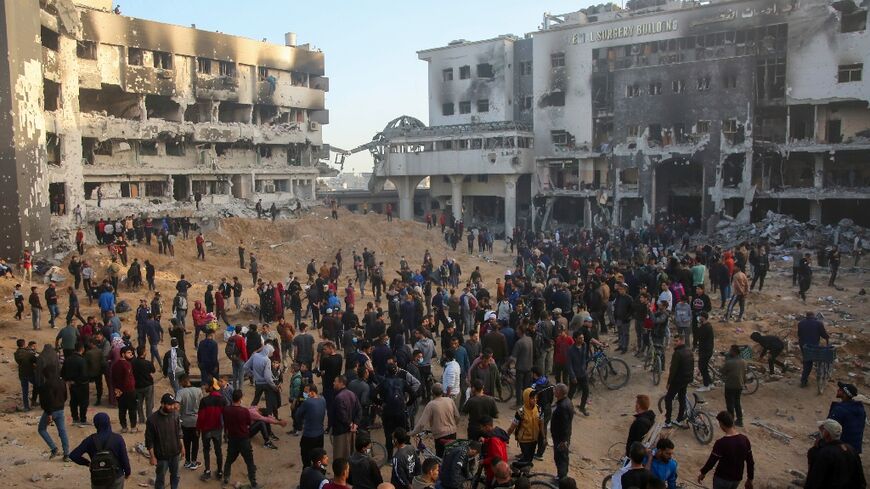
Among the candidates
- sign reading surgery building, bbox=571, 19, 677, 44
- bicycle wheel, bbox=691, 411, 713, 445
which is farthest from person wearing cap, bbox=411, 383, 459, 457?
sign reading surgery building, bbox=571, 19, 677, 44

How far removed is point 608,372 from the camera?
48.6ft

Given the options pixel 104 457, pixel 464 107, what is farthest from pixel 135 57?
pixel 104 457

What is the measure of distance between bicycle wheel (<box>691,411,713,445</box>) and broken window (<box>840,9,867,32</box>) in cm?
3458

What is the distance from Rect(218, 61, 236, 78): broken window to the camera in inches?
1742

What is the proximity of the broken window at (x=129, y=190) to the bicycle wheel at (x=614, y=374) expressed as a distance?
32700 millimetres

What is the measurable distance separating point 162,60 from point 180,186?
757 cm

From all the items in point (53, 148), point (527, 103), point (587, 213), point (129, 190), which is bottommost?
point (587, 213)

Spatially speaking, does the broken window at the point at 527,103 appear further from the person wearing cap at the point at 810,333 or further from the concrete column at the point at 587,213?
the person wearing cap at the point at 810,333

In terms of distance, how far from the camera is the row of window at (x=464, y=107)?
53.9 m

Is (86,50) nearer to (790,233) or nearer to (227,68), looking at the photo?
(227,68)

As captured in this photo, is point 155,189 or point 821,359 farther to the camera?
point 155,189

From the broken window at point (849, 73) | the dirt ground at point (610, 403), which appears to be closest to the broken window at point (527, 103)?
the broken window at point (849, 73)

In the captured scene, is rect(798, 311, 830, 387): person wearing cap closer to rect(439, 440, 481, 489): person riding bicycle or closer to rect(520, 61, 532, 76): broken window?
rect(439, 440, 481, 489): person riding bicycle

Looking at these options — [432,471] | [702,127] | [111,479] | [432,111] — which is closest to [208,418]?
[111,479]
